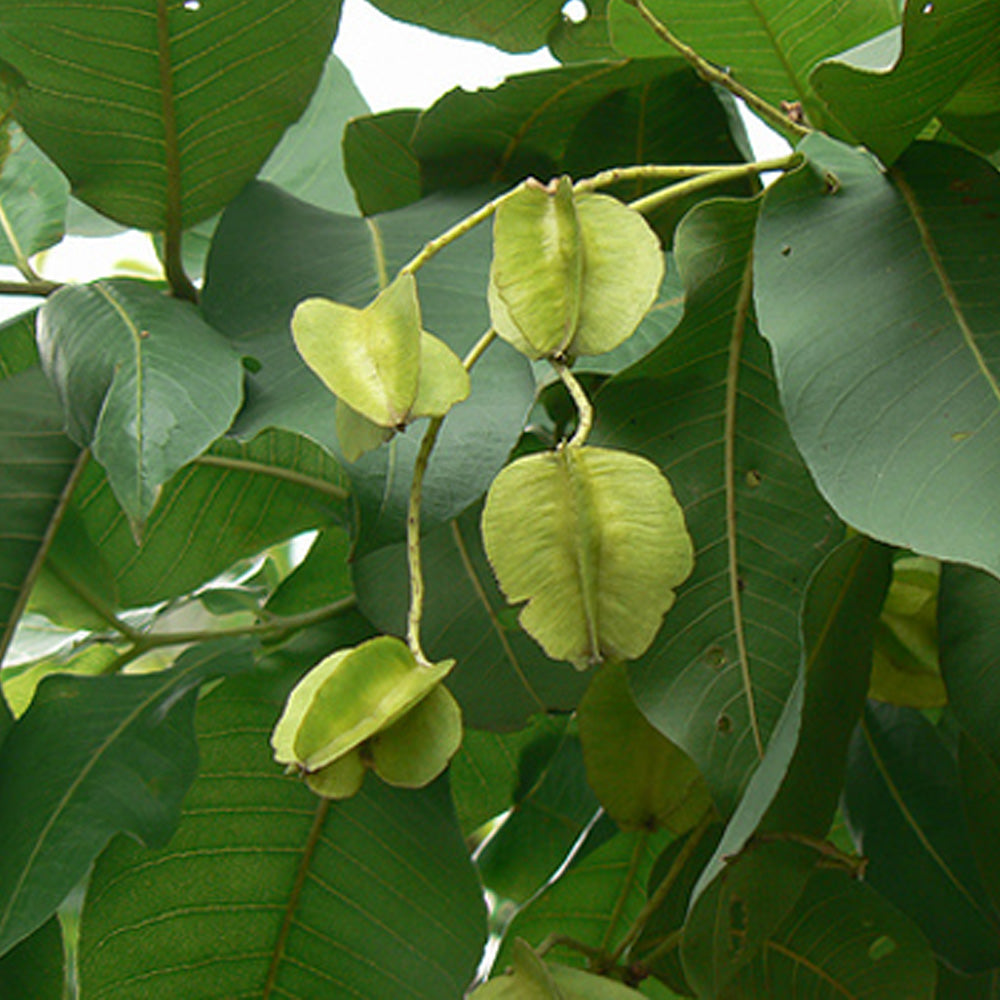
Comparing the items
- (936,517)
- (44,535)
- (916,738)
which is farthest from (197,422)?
(916,738)

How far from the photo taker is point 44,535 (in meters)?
0.67

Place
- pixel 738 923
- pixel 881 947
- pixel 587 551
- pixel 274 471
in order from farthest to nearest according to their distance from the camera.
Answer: pixel 274 471 < pixel 881 947 < pixel 738 923 < pixel 587 551

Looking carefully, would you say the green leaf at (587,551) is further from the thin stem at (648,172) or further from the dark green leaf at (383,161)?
the dark green leaf at (383,161)

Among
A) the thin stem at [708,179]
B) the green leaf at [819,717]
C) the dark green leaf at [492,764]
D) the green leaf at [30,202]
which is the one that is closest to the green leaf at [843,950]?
the green leaf at [819,717]

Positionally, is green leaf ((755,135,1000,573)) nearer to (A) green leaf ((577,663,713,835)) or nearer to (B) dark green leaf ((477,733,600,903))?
(A) green leaf ((577,663,713,835))

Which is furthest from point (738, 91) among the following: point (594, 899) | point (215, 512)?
point (594, 899)

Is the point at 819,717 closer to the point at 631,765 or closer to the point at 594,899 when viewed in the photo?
the point at 631,765

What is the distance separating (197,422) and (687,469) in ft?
0.73

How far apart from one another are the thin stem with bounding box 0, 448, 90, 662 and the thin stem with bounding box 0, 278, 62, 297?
11cm

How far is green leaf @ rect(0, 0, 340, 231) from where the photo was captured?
604 millimetres

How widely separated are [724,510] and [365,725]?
233 millimetres

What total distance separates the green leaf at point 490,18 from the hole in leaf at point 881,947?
0.53 m

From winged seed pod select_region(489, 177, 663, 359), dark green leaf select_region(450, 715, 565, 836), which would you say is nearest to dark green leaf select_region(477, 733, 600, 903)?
dark green leaf select_region(450, 715, 565, 836)

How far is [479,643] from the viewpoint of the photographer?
0.71m
